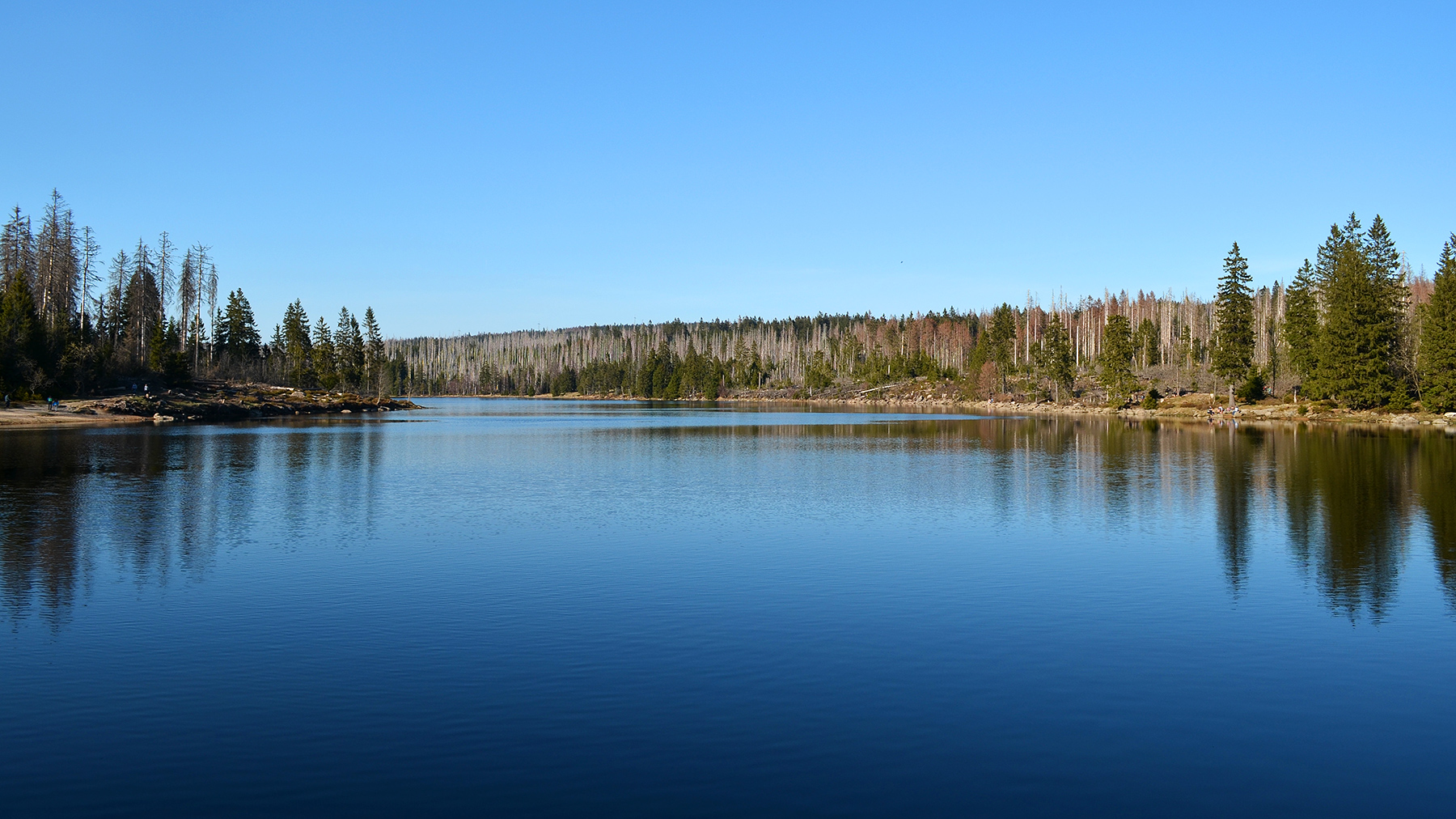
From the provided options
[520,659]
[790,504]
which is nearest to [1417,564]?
[790,504]

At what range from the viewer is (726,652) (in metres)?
14.2

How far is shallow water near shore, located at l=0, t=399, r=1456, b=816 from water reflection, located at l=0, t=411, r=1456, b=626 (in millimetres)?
257

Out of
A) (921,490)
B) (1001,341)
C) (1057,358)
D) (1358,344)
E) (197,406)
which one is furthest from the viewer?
(1001,341)

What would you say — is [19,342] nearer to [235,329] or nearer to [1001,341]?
[235,329]

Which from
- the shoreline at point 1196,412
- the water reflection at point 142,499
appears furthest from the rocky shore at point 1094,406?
the water reflection at point 142,499

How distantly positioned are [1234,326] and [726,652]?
296 feet

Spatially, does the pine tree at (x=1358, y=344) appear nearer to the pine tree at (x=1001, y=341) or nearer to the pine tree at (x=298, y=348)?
the pine tree at (x=1001, y=341)

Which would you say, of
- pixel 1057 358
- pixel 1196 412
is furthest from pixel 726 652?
pixel 1057 358

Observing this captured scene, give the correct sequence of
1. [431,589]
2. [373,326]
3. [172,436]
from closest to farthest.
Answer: [431,589], [172,436], [373,326]

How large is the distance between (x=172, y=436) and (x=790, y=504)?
46.7m

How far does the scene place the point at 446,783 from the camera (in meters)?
9.65

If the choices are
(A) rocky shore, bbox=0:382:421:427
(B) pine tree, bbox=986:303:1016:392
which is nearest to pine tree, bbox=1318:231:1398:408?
(B) pine tree, bbox=986:303:1016:392

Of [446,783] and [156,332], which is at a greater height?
[156,332]

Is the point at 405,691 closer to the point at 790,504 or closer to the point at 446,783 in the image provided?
the point at 446,783
